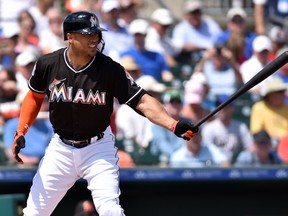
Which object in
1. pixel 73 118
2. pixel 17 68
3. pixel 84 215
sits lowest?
pixel 84 215

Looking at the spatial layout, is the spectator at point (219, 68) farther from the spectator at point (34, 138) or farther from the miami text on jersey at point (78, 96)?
→ the miami text on jersey at point (78, 96)

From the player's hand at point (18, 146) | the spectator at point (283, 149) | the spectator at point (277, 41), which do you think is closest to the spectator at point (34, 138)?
the player's hand at point (18, 146)

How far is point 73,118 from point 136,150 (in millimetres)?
2444

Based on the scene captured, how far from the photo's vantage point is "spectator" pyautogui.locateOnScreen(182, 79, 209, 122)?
8.58 m

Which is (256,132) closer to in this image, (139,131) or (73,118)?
(139,131)

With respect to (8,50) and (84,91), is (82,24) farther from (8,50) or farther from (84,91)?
(8,50)

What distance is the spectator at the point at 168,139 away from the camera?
8.21 meters

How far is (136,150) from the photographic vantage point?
322 inches

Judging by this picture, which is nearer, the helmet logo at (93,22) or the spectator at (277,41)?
the helmet logo at (93,22)

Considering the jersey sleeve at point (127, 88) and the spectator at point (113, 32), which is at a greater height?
the jersey sleeve at point (127, 88)

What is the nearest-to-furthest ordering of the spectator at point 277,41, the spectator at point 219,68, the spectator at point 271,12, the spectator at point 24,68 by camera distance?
the spectator at point 24,68
the spectator at point 219,68
the spectator at point 277,41
the spectator at point 271,12

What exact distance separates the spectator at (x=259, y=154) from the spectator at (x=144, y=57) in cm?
155

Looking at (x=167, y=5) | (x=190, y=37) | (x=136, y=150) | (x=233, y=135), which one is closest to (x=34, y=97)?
(x=136, y=150)

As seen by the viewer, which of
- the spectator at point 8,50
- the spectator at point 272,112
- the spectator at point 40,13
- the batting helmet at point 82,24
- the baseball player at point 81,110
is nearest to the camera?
the batting helmet at point 82,24
